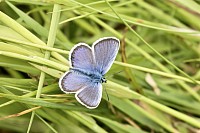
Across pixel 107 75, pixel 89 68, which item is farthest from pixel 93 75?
pixel 107 75

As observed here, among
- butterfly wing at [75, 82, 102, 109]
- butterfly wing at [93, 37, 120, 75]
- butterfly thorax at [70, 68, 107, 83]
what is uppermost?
butterfly wing at [93, 37, 120, 75]

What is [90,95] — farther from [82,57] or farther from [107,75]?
[107,75]

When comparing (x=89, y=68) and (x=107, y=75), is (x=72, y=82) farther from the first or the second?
(x=107, y=75)

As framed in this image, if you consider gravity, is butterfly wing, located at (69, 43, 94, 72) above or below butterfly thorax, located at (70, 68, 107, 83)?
above

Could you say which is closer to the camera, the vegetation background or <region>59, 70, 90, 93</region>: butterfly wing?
<region>59, 70, 90, 93</region>: butterfly wing

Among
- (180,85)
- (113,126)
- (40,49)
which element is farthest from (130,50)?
(40,49)

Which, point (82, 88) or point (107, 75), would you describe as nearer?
point (82, 88)
